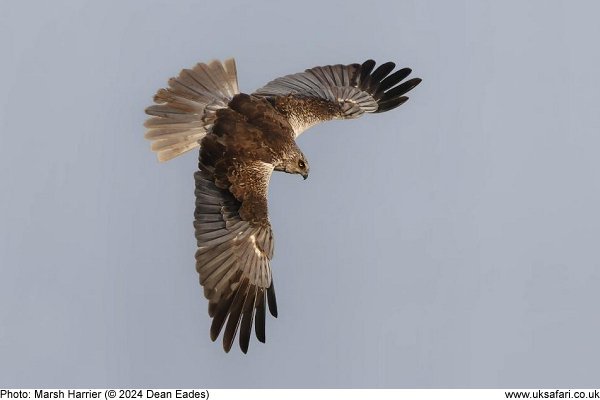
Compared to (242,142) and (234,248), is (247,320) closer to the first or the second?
(234,248)

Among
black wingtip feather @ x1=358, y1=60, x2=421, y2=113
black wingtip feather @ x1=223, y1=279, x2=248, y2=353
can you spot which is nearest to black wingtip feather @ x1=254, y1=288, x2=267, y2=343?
black wingtip feather @ x1=223, y1=279, x2=248, y2=353

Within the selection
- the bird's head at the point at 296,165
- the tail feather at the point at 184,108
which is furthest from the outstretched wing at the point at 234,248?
the tail feather at the point at 184,108

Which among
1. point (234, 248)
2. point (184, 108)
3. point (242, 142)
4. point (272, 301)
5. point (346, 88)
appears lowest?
point (272, 301)

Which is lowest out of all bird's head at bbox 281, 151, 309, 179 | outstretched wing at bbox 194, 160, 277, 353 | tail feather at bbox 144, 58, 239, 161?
outstretched wing at bbox 194, 160, 277, 353

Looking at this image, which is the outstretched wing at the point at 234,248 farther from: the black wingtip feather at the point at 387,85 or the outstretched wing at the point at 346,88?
the black wingtip feather at the point at 387,85

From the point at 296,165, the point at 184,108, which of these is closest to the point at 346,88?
the point at 296,165

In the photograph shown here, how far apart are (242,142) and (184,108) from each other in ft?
3.75

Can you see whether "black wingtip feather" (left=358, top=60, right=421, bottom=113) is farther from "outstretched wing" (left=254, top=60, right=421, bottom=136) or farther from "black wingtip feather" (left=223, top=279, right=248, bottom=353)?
"black wingtip feather" (left=223, top=279, right=248, bottom=353)

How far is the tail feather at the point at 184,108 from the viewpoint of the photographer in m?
16.4

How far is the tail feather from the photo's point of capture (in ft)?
53.8

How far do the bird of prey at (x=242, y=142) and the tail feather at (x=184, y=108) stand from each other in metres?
0.01

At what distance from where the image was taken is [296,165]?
16.0 metres

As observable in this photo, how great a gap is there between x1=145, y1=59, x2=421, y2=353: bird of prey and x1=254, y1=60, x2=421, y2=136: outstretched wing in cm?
1
